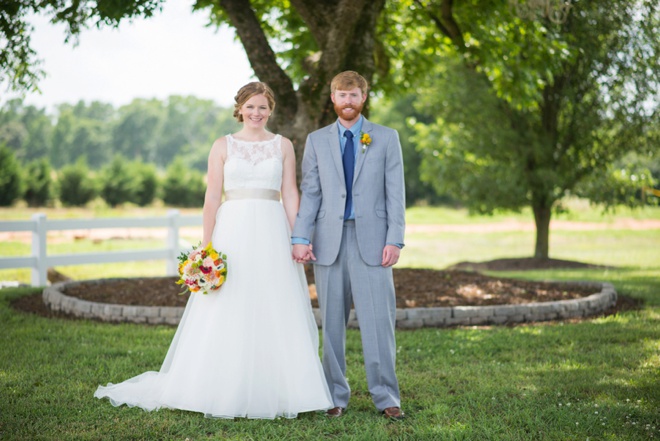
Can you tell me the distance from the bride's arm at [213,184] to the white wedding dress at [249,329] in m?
0.05

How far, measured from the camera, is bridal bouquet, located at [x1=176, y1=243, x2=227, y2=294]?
177 inches

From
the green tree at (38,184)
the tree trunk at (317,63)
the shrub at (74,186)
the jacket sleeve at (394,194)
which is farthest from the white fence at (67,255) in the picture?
the shrub at (74,186)

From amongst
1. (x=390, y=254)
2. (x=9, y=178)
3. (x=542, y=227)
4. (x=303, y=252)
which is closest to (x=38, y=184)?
(x=9, y=178)

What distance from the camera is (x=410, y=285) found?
912cm

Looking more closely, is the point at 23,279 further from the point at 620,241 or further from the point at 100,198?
the point at 100,198

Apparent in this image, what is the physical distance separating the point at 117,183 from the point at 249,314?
138ft

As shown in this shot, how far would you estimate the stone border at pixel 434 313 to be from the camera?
7511 mm

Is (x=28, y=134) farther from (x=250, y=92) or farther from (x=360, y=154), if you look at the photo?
(x=360, y=154)

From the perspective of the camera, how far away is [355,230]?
4.44 metres

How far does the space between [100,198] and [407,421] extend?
4216 cm

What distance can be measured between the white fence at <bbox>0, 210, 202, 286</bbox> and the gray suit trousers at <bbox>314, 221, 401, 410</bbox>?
7125 millimetres

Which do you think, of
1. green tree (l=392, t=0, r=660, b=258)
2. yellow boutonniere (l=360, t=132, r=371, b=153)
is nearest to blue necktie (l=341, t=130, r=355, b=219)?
yellow boutonniere (l=360, t=132, r=371, b=153)

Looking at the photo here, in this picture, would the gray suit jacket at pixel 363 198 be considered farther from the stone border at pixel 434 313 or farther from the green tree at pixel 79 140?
the green tree at pixel 79 140

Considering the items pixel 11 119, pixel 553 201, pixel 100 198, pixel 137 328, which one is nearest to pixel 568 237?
pixel 553 201
